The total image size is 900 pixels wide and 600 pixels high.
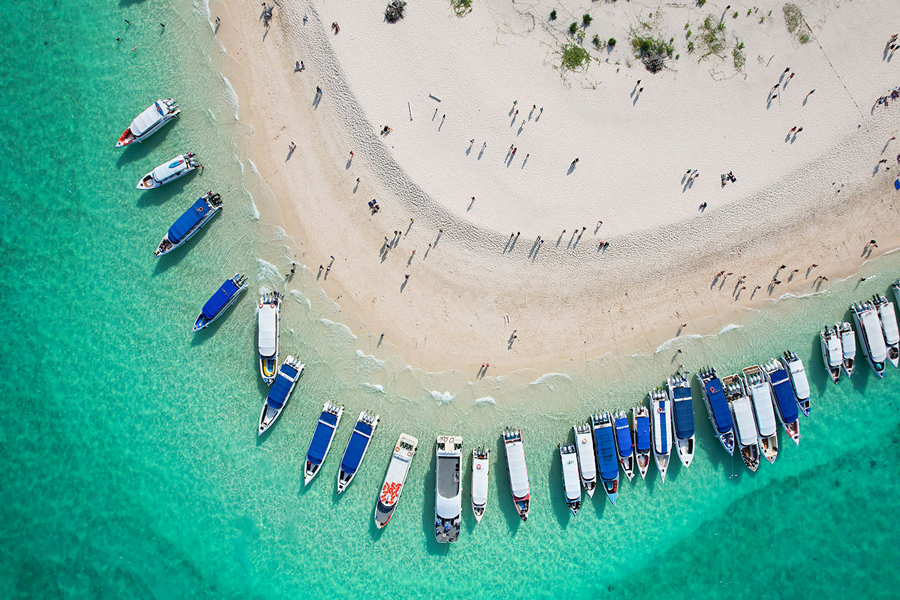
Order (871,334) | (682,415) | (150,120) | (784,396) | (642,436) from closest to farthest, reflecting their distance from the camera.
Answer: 1. (150,120)
2. (682,415)
3. (642,436)
4. (784,396)
5. (871,334)

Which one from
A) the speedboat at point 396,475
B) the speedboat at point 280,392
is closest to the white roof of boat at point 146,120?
the speedboat at point 280,392

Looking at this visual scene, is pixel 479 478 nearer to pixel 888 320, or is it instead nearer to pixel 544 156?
pixel 544 156

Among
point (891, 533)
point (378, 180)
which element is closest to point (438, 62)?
point (378, 180)

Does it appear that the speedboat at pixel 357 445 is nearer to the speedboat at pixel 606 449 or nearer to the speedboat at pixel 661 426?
the speedboat at pixel 606 449

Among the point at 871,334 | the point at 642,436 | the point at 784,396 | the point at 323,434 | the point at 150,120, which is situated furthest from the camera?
the point at 871,334

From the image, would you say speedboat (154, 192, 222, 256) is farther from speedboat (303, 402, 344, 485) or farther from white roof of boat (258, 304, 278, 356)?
speedboat (303, 402, 344, 485)

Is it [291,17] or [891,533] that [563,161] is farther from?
[891,533]

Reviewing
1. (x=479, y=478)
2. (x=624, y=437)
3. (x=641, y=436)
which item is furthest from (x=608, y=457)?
(x=479, y=478)
